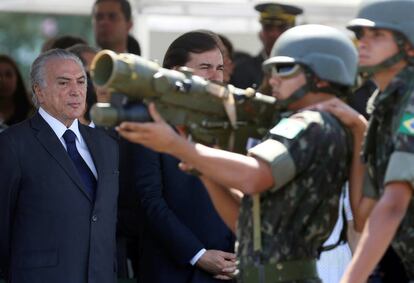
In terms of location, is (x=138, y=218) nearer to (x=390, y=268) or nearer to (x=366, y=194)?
(x=390, y=268)

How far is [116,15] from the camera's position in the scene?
32.0 ft

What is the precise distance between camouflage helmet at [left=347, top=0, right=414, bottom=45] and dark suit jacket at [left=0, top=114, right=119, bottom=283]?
224 centimetres

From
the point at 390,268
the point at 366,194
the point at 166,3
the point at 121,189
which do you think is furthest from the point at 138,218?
the point at 166,3

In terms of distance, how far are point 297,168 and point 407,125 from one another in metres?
0.46

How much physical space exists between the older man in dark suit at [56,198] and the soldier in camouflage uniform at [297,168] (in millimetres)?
1742

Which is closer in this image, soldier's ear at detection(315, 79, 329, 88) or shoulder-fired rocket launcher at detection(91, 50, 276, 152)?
shoulder-fired rocket launcher at detection(91, 50, 276, 152)

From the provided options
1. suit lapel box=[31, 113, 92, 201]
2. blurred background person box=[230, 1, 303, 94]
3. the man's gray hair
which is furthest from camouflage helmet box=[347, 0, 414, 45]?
blurred background person box=[230, 1, 303, 94]

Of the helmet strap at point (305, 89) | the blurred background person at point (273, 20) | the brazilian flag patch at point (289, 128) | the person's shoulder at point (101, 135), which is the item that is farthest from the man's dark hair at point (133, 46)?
the brazilian flag patch at point (289, 128)

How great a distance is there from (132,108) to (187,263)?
2.38m

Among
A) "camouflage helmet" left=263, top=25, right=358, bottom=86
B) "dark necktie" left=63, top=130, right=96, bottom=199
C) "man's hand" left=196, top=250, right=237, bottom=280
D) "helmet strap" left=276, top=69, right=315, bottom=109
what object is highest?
"camouflage helmet" left=263, top=25, right=358, bottom=86

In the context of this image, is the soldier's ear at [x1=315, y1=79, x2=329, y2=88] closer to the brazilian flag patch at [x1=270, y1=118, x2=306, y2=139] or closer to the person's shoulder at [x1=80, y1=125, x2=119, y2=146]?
the brazilian flag patch at [x1=270, y1=118, x2=306, y2=139]

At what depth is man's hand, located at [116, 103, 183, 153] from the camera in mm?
4363

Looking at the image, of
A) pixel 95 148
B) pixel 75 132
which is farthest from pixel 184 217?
pixel 75 132

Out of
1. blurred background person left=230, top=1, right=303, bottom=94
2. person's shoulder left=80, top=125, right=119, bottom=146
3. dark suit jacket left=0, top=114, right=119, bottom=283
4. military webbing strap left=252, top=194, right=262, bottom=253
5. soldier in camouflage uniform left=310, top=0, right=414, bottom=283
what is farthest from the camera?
blurred background person left=230, top=1, right=303, bottom=94
